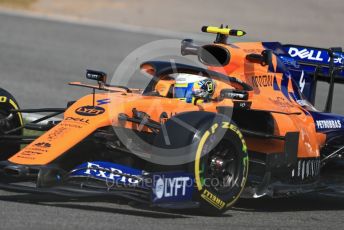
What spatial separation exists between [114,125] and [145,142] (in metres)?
0.35

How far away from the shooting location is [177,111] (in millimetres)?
8086

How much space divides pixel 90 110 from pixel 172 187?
1.17 metres

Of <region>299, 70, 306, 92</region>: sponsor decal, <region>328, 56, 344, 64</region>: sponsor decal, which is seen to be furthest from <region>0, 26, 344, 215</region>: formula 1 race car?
<region>328, 56, 344, 64</region>: sponsor decal

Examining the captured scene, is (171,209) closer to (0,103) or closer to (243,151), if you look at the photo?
(243,151)

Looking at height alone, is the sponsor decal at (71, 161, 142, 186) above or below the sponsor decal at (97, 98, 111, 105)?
below

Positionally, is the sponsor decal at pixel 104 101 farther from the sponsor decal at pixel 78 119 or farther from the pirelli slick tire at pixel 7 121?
the pirelli slick tire at pixel 7 121

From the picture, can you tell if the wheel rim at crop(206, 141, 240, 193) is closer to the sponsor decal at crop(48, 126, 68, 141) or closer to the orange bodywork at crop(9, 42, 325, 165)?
the orange bodywork at crop(9, 42, 325, 165)

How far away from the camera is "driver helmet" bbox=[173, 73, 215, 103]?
8211mm

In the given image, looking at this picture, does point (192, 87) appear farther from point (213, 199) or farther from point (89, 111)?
point (213, 199)

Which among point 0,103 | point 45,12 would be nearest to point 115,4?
point 45,12

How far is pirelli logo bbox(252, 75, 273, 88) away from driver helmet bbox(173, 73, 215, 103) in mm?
597

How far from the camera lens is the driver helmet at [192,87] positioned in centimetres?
821

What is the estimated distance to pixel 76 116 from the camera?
7934 millimetres

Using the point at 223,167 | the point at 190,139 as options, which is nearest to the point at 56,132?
the point at 190,139
